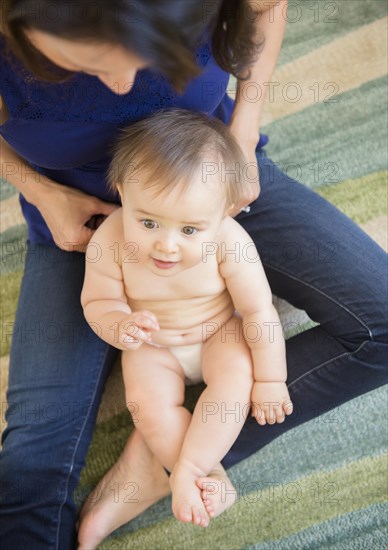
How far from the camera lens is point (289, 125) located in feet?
4.41

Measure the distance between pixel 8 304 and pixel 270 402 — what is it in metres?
0.63

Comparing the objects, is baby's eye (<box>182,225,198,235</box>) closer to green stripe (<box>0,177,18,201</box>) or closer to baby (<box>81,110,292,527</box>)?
baby (<box>81,110,292,527</box>)

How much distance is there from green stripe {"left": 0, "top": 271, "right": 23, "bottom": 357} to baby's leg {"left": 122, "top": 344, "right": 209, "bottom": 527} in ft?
1.29

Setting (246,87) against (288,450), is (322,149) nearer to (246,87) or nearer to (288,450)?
(246,87)

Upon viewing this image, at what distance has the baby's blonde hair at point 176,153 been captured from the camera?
2.43ft

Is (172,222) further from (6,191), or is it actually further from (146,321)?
(6,191)

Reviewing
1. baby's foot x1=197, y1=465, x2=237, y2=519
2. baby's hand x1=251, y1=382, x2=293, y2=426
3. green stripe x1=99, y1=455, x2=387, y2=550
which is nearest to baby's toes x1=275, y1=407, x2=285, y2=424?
baby's hand x1=251, y1=382, x2=293, y2=426

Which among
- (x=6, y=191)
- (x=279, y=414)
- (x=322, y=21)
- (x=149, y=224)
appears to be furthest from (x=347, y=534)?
(x=322, y=21)

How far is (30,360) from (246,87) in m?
0.54

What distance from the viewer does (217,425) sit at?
2.81ft

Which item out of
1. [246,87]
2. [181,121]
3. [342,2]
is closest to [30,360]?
[181,121]

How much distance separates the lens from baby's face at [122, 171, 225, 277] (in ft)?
2.45

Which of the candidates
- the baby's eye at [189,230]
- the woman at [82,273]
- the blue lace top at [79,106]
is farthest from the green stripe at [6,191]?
the baby's eye at [189,230]

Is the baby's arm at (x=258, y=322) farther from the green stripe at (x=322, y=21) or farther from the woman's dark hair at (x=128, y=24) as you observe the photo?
the green stripe at (x=322, y=21)
